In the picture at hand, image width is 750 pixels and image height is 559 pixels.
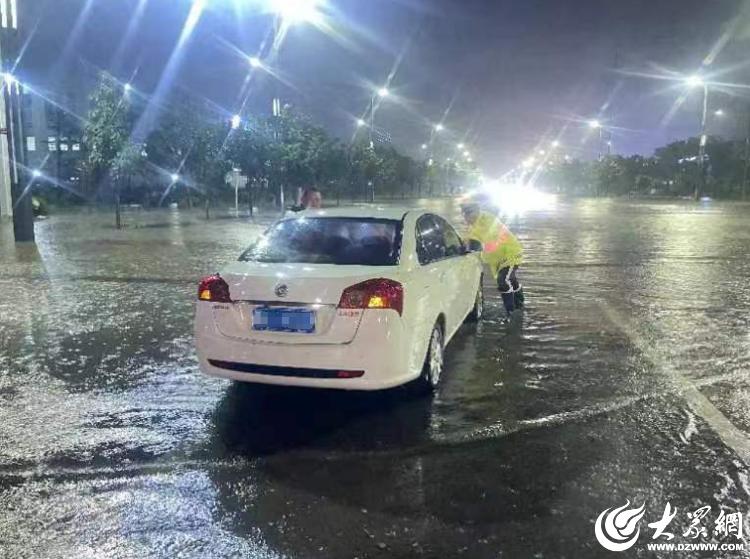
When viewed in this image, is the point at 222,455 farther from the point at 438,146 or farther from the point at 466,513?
the point at 438,146

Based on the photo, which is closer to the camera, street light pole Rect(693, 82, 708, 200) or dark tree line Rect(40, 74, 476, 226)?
dark tree line Rect(40, 74, 476, 226)

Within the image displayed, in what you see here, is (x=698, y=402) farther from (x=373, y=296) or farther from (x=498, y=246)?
(x=498, y=246)

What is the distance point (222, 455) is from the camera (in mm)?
4285

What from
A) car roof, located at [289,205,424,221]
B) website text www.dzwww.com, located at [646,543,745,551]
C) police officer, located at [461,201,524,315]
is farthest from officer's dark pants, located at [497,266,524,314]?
website text www.dzwww.com, located at [646,543,745,551]

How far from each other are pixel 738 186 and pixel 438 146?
137ft

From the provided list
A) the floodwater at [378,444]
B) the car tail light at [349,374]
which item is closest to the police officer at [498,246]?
the floodwater at [378,444]

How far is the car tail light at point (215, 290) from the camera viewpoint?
4906 mm

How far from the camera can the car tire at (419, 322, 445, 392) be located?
17.7 feet

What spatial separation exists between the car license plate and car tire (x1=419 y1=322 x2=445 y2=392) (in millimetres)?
1093

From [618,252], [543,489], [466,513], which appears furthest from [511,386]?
→ [618,252]

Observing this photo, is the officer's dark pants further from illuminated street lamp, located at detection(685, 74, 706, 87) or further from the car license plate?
illuminated street lamp, located at detection(685, 74, 706, 87)

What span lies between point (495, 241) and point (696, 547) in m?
5.61

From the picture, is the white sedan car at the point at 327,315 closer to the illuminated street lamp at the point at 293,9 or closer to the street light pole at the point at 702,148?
the illuminated street lamp at the point at 293,9

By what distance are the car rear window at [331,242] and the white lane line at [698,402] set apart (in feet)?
8.27
